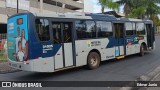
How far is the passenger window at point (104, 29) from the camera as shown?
510 inches

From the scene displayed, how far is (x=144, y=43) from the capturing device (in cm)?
1758

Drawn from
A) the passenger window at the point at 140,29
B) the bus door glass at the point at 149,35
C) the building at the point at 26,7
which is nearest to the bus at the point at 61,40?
the passenger window at the point at 140,29

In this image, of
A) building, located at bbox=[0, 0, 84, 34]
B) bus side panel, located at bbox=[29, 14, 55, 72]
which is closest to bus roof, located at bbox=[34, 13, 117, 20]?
bus side panel, located at bbox=[29, 14, 55, 72]

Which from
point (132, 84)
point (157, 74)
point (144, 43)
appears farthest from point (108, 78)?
point (144, 43)

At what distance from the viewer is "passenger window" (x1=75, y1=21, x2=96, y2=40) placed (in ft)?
38.2

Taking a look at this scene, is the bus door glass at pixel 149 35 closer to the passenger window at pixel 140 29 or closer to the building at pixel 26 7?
the passenger window at pixel 140 29

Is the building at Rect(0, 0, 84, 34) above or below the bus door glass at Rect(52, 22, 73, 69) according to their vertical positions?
above

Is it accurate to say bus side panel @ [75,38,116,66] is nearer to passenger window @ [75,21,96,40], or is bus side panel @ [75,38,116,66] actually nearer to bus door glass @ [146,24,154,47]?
passenger window @ [75,21,96,40]

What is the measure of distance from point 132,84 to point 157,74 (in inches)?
86.1

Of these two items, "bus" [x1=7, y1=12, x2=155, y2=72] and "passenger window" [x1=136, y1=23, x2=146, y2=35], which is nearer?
"bus" [x1=7, y1=12, x2=155, y2=72]

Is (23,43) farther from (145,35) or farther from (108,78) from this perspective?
(145,35)

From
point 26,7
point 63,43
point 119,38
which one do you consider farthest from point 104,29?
point 26,7

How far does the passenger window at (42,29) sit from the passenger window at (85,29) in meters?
1.81

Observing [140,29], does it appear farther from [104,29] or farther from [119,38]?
[104,29]
